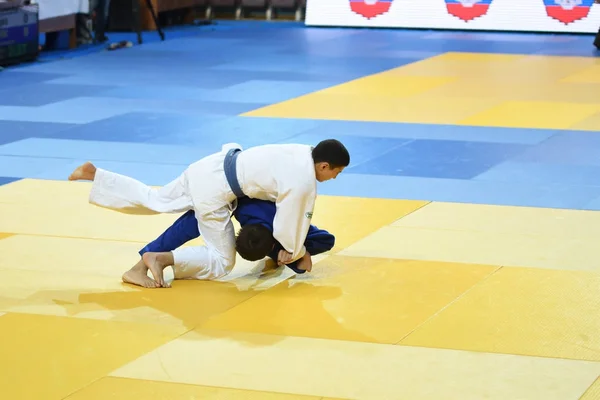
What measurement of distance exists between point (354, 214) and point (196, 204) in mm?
2282

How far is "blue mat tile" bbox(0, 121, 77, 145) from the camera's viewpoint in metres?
12.1

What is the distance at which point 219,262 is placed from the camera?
22.1 ft

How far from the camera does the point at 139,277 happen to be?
22.1 ft

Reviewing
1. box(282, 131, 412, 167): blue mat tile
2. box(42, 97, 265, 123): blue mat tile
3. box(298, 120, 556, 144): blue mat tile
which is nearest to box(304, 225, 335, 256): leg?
box(282, 131, 412, 167): blue mat tile

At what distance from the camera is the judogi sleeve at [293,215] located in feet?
20.8

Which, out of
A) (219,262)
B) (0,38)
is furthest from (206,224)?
(0,38)

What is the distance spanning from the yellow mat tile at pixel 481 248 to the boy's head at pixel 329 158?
3.84 feet

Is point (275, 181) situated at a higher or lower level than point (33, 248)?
higher

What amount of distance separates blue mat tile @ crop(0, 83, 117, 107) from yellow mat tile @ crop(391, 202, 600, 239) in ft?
24.1

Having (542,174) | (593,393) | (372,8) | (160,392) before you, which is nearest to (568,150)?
(542,174)

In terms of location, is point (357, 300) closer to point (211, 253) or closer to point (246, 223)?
point (246, 223)

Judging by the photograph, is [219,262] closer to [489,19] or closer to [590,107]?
[590,107]

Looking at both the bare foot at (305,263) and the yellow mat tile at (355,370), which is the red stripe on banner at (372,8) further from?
the yellow mat tile at (355,370)

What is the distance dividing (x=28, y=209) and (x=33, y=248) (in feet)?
4.01
